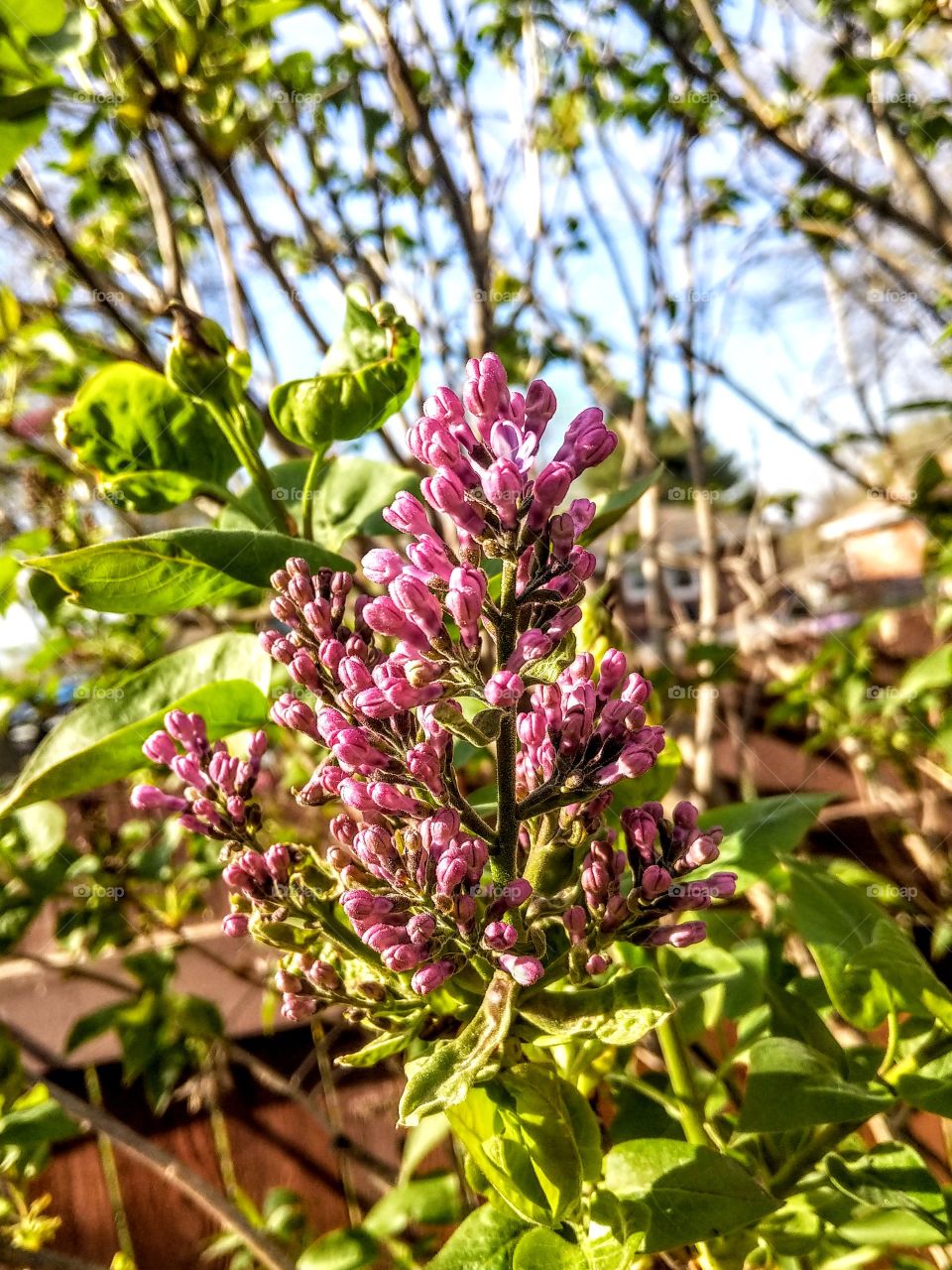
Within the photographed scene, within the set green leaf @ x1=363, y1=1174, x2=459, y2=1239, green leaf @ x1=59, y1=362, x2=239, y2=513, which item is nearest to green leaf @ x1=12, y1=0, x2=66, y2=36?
green leaf @ x1=59, y1=362, x2=239, y2=513

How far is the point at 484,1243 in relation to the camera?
1.98 feet

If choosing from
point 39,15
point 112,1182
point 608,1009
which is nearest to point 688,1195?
point 608,1009

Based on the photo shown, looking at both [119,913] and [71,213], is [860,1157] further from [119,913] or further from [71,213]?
[71,213]

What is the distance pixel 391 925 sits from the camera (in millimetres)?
519

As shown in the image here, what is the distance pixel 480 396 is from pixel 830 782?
2.69 meters

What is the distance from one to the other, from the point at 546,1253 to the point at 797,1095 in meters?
0.19

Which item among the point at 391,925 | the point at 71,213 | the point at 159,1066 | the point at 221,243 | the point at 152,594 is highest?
the point at 71,213

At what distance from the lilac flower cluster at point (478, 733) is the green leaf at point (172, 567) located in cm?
8

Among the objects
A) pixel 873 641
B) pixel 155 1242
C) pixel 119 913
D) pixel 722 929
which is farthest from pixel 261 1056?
pixel 873 641

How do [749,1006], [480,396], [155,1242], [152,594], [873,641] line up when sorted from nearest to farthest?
1. [480,396]
2. [152,594]
3. [749,1006]
4. [155,1242]
5. [873,641]

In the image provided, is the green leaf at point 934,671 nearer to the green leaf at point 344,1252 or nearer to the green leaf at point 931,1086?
the green leaf at point 931,1086

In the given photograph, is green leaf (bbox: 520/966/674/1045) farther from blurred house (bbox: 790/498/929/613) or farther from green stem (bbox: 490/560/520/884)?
blurred house (bbox: 790/498/929/613)

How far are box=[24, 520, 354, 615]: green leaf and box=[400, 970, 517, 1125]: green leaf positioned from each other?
12.9 inches

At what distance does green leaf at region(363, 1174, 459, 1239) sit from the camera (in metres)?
1.17
